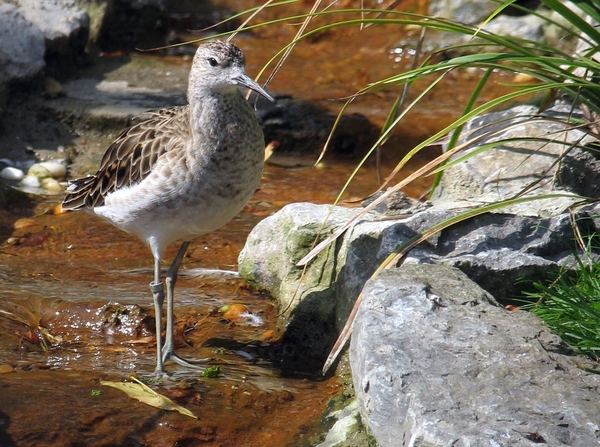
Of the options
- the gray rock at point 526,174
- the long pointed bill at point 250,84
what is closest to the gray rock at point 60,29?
the long pointed bill at point 250,84

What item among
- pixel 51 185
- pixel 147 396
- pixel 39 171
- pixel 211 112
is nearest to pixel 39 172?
pixel 39 171

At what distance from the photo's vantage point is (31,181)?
7.14 metres

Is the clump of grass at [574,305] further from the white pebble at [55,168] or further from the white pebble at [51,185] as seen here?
the white pebble at [55,168]

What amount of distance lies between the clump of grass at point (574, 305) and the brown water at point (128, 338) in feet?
3.42

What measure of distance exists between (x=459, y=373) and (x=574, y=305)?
747 millimetres

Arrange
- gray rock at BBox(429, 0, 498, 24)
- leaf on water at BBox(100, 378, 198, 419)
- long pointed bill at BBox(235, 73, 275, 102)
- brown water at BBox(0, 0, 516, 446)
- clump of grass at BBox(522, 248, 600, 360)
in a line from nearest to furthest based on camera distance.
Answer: clump of grass at BBox(522, 248, 600, 360) < brown water at BBox(0, 0, 516, 446) < leaf on water at BBox(100, 378, 198, 419) < long pointed bill at BBox(235, 73, 275, 102) < gray rock at BBox(429, 0, 498, 24)

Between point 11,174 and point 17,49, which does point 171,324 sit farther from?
point 17,49

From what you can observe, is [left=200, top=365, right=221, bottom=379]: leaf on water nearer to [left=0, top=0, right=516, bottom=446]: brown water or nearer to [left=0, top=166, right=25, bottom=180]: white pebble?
[left=0, top=0, right=516, bottom=446]: brown water

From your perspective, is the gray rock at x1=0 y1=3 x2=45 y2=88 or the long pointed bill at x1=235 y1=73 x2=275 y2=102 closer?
the long pointed bill at x1=235 y1=73 x2=275 y2=102

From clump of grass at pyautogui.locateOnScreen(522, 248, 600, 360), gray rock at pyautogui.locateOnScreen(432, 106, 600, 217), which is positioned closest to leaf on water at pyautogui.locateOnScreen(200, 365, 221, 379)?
gray rock at pyautogui.locateOnScreen(432, 106, 600, 217)

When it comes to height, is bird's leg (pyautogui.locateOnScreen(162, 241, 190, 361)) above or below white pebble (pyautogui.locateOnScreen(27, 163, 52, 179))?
below

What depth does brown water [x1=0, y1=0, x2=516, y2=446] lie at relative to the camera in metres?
4.04

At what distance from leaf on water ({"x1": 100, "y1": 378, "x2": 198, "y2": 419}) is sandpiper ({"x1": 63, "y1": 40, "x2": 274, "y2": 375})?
1.01 ft

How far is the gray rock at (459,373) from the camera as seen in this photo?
312cm
